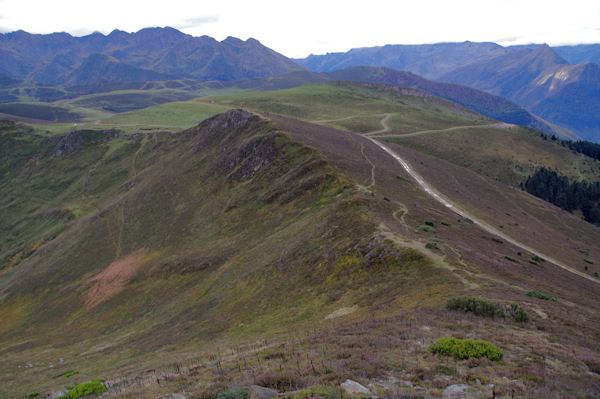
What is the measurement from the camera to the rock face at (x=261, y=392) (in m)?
11.3

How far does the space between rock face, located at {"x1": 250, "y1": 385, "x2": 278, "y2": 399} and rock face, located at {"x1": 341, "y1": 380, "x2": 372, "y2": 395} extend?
7.88 ft

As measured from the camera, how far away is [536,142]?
14288cm

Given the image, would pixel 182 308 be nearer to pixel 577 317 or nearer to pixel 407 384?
pixel 407 384

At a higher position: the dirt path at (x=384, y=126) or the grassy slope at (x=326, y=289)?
the dirt path at (x=384, y=126)

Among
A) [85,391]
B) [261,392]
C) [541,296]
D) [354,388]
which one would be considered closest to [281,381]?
[261,392]

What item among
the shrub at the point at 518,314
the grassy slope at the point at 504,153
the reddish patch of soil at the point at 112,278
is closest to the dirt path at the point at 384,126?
the grassy slope at the point at 504,153

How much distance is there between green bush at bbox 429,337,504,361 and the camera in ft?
45.0

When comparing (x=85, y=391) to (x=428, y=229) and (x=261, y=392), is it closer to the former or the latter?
(x=261, y=392)

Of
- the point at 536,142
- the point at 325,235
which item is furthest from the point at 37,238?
the point at 536,142

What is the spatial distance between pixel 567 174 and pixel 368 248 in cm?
12556

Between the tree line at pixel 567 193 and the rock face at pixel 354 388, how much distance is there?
11314 cm

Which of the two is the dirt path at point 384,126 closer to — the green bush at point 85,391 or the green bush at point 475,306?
the green bush at point 475,306

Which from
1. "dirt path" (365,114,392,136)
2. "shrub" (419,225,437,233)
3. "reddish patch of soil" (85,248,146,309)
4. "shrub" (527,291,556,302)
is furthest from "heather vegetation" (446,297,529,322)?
"dirt path" (365,114,392,136)

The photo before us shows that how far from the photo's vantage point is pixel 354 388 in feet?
37.1
